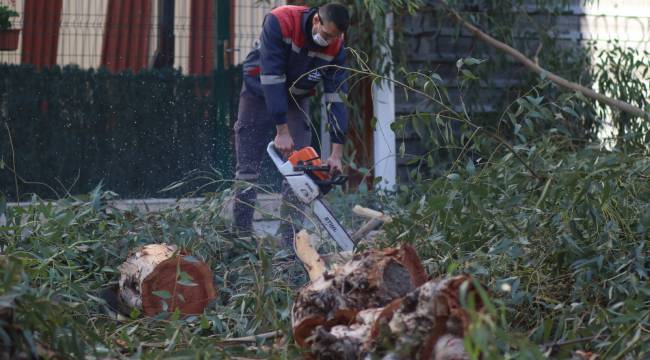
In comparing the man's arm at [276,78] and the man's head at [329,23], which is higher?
the man's head at [329,23]

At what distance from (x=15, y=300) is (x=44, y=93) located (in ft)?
16.8

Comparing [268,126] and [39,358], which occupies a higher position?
[268,126]

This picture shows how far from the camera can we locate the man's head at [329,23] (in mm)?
5441

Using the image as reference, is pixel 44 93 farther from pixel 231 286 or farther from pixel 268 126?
pixel 231 286

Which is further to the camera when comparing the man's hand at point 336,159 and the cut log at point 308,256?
the man's hand at point 336,159

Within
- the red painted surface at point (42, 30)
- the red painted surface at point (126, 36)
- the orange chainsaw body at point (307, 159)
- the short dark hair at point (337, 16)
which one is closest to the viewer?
the orange chainsaw body at point (307, 159)

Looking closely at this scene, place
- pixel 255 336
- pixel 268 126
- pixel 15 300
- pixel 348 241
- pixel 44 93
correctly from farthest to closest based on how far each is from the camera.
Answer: pixel 44 93 < pixel 268 126 < pixel 348 241 < pixel 255 336 < pixel 15 300

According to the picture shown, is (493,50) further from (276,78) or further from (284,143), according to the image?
(284,143)

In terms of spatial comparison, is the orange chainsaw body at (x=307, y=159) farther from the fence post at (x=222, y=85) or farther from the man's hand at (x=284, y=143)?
the fence post at (x=222, y=85)

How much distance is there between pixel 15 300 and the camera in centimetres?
298

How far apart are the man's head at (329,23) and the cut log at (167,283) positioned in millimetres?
1692

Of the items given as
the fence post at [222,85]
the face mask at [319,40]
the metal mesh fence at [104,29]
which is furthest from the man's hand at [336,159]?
the metal mesh fence at [104,29]

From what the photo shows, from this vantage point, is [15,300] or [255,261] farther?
[255,261]

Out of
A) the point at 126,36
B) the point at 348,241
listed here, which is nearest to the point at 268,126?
the point at 348,241
